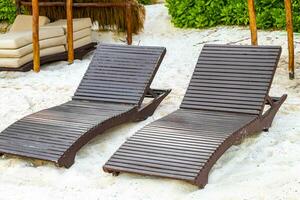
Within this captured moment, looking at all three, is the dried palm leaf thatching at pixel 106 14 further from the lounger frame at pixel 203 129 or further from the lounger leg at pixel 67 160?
the lounger leg at pixel 67 160

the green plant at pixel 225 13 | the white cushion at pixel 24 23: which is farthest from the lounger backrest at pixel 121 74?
the green plant at pixel 225 13

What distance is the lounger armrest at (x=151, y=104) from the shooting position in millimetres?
5336

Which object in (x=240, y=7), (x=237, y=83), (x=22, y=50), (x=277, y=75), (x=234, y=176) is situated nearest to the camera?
(x=234, y=176)

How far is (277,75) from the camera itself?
655 centimetres

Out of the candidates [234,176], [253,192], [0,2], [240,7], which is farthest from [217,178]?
[0,2]

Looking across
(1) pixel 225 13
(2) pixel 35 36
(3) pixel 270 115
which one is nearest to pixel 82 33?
(2) pixel 35 36

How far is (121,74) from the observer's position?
222 inches

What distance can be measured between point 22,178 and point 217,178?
1491mm

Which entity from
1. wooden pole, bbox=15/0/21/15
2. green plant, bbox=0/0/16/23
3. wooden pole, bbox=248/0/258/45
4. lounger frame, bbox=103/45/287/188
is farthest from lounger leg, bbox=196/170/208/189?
green plant, bbox=0/0/16/23

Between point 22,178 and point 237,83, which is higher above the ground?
point 237,83

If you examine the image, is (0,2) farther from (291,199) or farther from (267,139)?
(291,199)

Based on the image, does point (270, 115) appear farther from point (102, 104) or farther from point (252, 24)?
point (252, 24)

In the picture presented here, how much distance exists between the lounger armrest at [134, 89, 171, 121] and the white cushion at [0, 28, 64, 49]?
2590mm

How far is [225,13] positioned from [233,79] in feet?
14.4
